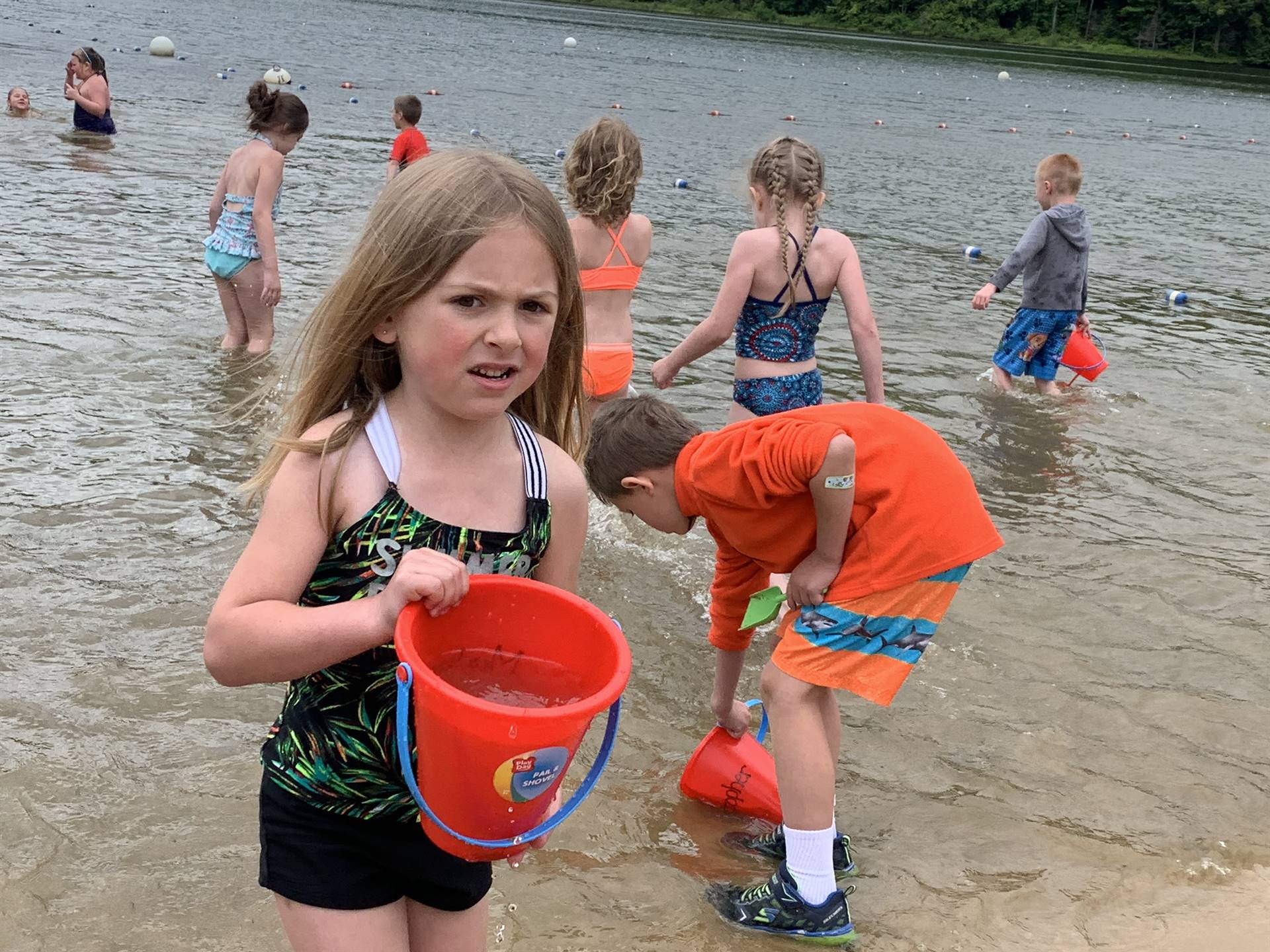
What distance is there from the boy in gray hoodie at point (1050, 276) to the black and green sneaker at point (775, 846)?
5215mm

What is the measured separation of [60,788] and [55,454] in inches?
100

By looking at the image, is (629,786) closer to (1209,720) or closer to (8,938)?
(8,938)

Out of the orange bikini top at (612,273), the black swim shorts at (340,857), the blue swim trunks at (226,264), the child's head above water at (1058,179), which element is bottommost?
the black swim shorts at (340,857)

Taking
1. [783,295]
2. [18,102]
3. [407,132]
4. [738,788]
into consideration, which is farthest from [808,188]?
[18,102]

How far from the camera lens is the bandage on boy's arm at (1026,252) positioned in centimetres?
785

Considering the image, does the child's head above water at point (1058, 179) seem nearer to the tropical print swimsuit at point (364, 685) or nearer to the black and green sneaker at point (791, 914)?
the black and green sneaker at point (791, 914)

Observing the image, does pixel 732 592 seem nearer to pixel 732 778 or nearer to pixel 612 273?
pixel 732 778

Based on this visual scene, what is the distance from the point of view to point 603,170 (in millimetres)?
5250

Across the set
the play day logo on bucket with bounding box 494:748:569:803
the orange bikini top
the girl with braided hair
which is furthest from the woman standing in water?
the play day logo on bucket with bounding box 494:748:569:803

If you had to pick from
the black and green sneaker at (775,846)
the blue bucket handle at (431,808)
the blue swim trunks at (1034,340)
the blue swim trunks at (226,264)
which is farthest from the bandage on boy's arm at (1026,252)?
the blue bucket handle at (431,808)

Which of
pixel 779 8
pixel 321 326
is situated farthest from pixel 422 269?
pixel 779 8

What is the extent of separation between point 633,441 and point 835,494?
550 mm

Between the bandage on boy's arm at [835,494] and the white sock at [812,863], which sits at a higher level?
the bandage on boy's arm at [835,494]

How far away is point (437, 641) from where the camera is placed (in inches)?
72.5
